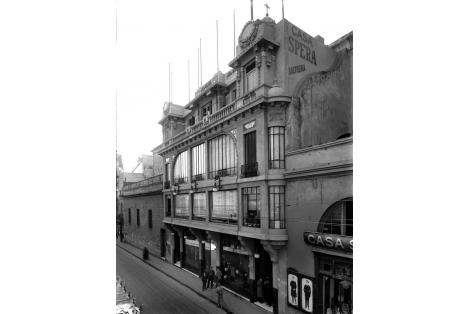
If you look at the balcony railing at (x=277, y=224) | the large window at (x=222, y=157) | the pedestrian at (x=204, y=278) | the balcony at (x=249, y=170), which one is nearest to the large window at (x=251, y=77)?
the large window at (x=222, y=157)

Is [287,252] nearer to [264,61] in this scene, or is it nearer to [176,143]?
[176,143]

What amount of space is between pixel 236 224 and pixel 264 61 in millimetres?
1923

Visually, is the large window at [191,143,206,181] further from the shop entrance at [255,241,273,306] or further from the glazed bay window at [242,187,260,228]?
the shop entrance at [255,241,273,306]

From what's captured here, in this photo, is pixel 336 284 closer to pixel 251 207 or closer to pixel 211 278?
pixel 251 207

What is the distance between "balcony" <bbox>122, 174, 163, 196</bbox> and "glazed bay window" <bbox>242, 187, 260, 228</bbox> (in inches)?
45.5

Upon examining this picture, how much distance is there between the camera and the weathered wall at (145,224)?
126 inches

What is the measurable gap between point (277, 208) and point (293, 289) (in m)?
0.92

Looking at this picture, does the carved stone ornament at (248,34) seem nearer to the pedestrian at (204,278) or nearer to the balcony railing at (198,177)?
the balcony railing at (198,177)

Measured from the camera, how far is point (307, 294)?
9.16 ft

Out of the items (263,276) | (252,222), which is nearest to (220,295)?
(263,276)

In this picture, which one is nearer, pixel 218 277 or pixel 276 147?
pixel 276 147

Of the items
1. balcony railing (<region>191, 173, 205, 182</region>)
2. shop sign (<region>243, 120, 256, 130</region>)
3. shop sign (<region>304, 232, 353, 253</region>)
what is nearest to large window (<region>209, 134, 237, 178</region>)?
balcony railing (<region>191, 173, 205, 182</region>)
